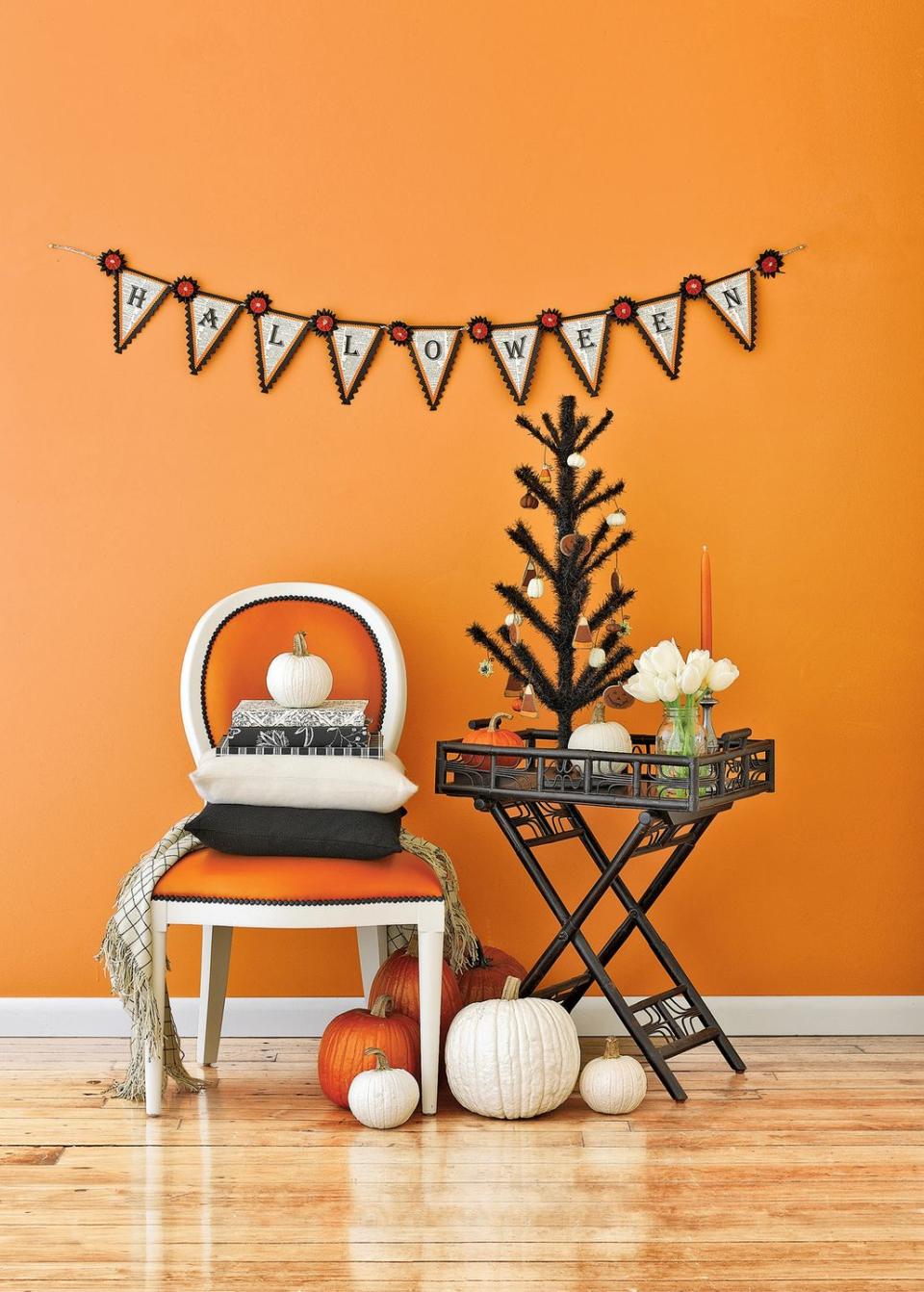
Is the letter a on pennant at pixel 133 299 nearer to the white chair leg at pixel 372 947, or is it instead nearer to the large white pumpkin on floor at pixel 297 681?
the large white pumpkin on floor at pixel 297 681

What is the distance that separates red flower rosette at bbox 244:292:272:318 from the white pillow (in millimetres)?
1022

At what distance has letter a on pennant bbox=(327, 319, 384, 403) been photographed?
2688 millimetres

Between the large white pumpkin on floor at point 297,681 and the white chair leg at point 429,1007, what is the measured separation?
522 millimetres

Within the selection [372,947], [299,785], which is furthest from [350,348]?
[372,947]

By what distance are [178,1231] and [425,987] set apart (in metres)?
0.60

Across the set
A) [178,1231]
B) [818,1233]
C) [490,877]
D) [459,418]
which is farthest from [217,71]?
[818,1233]

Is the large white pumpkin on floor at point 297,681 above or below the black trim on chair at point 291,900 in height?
above

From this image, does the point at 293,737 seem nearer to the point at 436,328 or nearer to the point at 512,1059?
the point at 512,1059

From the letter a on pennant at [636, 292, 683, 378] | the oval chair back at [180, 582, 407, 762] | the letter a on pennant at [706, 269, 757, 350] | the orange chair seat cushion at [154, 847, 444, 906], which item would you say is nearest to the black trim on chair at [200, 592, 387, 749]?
the oval chair back at [180, 582, 407, 762]

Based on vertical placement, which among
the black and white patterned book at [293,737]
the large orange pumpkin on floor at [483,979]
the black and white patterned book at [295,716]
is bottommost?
the large orange pumpkin on floor at [483,979]

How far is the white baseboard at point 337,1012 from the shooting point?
266cm

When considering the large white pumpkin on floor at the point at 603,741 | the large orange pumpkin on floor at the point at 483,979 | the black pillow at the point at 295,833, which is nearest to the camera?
A: the black pillow at the point at 295,833

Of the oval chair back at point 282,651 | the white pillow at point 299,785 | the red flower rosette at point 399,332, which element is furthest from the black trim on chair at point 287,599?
the red flower rosette at point 399,332

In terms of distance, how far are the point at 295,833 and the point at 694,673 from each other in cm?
76
